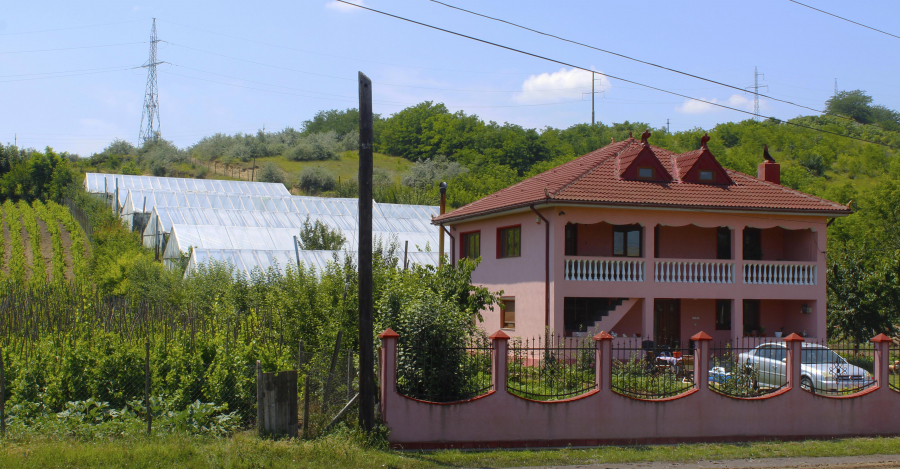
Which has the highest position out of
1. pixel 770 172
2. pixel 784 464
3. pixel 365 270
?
pixel 770 172

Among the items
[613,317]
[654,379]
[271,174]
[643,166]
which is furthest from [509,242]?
[271,174]

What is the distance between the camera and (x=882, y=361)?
539 inches

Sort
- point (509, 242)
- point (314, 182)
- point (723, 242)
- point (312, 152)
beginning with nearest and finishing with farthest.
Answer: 1. point (509, 242)
2. point (723, 242)
3. point (314, 182)
4. point (312, 152)

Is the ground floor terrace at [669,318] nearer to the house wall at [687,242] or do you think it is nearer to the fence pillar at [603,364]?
the house wall at [687,242]

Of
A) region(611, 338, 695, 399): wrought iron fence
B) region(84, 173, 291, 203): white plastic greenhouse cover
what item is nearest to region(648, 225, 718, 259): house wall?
region(611, 338, 695, 399): wrought iron fence

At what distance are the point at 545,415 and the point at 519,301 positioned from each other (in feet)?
33.6

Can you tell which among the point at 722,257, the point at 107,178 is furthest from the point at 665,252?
the point at 107,178

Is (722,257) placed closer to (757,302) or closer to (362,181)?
(757,302)

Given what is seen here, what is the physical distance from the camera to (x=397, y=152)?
350 ft

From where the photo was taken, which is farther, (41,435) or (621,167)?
(621,167)

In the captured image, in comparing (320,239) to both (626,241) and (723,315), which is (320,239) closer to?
(626,241)

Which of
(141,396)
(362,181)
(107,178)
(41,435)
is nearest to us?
(41,435)

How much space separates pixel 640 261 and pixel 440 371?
37.6 feet

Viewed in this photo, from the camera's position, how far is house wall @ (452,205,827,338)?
67.1 ft
